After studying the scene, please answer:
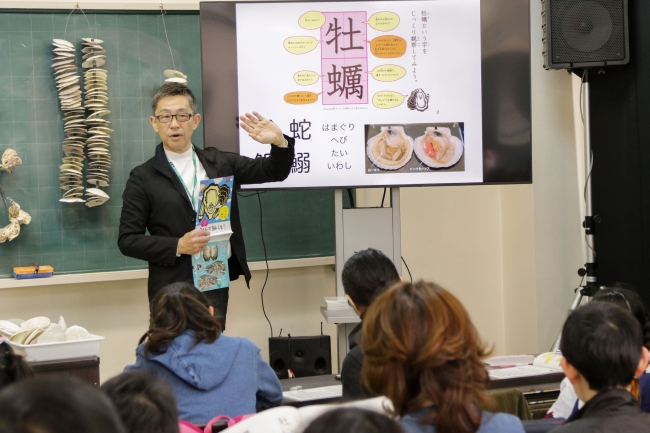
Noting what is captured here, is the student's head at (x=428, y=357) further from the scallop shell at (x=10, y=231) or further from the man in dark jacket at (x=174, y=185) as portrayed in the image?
the scallop shell at (x=10, y=231)

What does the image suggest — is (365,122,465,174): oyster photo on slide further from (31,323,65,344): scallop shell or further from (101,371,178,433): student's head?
(101,371,178,433): student's head

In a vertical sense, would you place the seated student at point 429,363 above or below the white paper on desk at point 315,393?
above

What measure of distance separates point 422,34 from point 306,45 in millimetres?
576

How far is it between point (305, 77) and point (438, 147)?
742 millimetres

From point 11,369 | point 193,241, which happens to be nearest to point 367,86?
point 193,241

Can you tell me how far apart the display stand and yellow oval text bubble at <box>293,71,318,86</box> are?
55 cm

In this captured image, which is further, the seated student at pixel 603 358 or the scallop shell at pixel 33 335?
the scallop shell at pixel 33 335

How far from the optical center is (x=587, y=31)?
409 centimetres

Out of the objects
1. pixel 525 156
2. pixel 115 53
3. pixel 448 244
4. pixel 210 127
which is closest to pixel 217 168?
pixel 210 127

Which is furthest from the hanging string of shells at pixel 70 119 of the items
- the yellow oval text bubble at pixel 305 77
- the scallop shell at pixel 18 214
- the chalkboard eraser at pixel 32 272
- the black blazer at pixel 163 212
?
the yellow oval text bubble at pixel 305 77

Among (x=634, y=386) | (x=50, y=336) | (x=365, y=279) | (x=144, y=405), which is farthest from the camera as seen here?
(x=50, y=336)

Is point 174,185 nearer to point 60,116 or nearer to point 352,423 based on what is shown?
point 60,116

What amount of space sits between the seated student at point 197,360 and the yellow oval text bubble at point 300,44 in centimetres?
184

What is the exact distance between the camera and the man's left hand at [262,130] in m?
3.13
